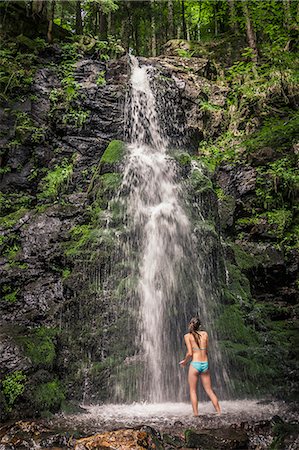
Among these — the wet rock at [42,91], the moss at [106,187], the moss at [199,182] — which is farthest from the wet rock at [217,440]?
the wet rock at [42,91]

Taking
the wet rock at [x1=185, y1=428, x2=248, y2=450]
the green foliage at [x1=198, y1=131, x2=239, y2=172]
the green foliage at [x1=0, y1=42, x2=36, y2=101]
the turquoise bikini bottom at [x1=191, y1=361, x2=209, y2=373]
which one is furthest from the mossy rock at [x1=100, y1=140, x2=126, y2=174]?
the wet rock at [x1=185, y1=428, x2=248, y2=450]

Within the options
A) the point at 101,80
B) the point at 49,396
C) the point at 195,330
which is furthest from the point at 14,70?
the point at 195,330

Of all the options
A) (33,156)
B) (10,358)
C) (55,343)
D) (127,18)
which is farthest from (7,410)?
(127,18)

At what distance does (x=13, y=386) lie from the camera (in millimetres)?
6406

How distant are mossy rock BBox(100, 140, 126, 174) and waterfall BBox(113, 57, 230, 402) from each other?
0.28 m

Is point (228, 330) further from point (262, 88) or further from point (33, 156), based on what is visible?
point (262, 88)

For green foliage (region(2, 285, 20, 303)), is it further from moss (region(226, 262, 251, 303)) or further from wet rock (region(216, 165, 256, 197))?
wet rock (region(216, 165, 256, 197))

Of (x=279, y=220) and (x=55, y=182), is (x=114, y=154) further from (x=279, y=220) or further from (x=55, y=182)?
(x=279, y=220)

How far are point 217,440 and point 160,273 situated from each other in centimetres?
460

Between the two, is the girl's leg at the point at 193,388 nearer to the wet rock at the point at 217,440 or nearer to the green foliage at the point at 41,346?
Result: the wet rock at the point at 217,440

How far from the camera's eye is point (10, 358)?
22.1 feet

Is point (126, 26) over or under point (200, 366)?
over

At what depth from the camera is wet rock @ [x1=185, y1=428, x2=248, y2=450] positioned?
4.38 metres

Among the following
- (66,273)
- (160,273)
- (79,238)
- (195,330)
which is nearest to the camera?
(195,330)
